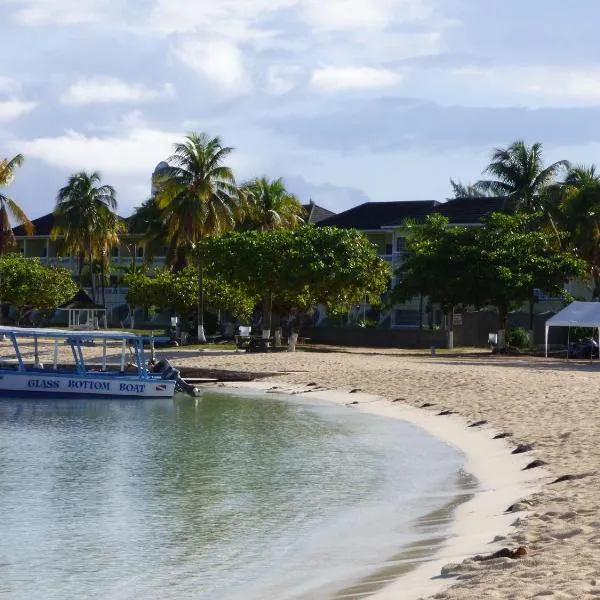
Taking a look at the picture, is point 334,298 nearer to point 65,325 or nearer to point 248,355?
point 248,355

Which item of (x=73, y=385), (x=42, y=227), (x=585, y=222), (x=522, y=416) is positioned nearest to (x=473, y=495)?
(x=522, y=416)

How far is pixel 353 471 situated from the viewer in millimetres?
21453

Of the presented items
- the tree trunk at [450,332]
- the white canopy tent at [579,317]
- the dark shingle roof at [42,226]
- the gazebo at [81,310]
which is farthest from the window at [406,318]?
the dark shingle roof at [42,226]

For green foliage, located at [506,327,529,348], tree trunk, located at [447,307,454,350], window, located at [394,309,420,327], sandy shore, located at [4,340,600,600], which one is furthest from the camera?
window, located at [394,309,420,327]

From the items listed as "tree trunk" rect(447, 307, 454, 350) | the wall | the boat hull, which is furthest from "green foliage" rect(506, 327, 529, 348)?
the boat hull

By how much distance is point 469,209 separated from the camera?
74.1 m

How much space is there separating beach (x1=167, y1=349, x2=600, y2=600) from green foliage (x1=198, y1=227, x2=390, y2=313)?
11.4 ft

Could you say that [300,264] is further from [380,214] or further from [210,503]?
[210,503]

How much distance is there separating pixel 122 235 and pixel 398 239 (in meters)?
21.5

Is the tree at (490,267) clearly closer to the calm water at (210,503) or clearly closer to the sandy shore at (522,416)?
the sandy shore at (522,416)

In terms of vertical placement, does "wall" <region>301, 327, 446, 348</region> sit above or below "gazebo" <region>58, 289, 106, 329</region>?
below

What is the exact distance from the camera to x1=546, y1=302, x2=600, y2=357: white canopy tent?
4838 cm

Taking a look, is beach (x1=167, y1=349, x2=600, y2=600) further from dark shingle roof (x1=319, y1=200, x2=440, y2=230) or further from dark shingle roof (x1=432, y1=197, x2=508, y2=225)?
dark shingle roof (x1=319, y1=200, x2=440, y2=230)

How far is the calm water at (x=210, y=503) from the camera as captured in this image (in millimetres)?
12977
